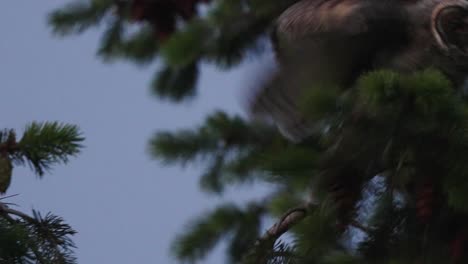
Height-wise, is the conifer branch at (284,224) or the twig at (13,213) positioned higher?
the twig at (13,213)

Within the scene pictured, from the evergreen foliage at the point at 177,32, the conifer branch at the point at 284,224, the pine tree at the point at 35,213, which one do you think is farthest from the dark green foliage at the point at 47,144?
the evergreen foliage at the point at 177,32

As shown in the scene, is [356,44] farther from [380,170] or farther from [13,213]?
Answer: [13,213]

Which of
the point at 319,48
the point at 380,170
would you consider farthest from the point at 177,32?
the point at 380,170

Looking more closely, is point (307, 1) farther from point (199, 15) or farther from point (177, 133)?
point (199, 15)

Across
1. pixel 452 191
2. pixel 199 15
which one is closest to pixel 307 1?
pixel 452 191

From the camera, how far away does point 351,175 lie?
4.56 feet

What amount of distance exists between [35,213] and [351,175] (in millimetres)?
439

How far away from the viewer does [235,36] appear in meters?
2.46

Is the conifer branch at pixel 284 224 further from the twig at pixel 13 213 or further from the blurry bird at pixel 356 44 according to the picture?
the twig at pixel 13 213

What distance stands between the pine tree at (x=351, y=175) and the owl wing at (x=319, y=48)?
3.2 inches

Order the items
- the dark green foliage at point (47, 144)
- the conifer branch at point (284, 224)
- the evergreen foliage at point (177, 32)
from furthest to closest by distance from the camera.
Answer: the evergreen foliage at point (177, 32)
the conifer branch at point (284, 224)
the dark green foliage at point (47, 144)

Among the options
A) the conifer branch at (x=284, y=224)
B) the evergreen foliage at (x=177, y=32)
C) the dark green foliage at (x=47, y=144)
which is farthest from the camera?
the evergreen foliage at (x=177, y=32)

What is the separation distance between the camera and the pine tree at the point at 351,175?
130cm

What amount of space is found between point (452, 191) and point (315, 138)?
395 mm
